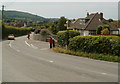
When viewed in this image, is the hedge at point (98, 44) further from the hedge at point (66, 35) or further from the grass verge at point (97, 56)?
the hedge at point (66, 35)

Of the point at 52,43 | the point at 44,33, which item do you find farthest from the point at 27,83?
the point at 44,33

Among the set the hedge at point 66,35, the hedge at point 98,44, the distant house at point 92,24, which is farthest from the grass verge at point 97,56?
the distant house at point 92,24

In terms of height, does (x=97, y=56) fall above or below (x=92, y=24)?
below

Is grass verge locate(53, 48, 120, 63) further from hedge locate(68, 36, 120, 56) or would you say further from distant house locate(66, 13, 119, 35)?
distant house locate(66, 13, 119, 35)

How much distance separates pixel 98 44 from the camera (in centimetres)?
2006

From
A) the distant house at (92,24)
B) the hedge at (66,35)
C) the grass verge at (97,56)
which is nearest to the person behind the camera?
the grass verge at (97,56)

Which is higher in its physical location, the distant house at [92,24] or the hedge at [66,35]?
the distant house at [92,24]

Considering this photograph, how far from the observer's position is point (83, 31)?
65812 millimetres

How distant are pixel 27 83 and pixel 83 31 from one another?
56.9m

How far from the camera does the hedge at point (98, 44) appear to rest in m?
18.5

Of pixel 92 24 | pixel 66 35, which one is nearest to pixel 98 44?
pixel 66 35

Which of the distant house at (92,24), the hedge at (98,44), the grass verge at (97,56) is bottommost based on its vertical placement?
the grass verge at (97,56)

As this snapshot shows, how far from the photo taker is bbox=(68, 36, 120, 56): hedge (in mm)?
18469

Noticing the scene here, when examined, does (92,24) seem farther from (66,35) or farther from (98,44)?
(98,44)
